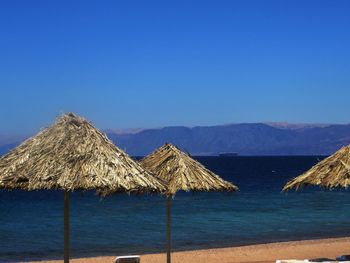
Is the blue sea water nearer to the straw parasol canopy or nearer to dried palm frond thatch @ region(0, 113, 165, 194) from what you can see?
the straw parasol canopy

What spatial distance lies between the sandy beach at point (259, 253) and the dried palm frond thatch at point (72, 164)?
28.3 feet

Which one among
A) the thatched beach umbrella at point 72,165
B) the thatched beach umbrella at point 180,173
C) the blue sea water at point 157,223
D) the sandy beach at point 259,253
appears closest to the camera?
the thatched beach umbrella at point 72,165

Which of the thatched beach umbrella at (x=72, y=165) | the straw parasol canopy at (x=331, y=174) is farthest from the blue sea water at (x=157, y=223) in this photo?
the thatched beach umbrella at (x=72, y=165)

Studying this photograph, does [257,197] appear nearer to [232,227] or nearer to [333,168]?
[232,227]

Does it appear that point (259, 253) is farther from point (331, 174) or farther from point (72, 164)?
point (72, 164)

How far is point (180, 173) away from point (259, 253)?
29.7 feet

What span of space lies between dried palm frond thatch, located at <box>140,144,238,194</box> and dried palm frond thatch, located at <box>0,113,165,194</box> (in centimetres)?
138

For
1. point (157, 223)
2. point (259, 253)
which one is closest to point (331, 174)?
point (259, 253)

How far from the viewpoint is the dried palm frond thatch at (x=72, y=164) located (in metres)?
9.21

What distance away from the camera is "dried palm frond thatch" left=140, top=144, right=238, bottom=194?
1123 cm

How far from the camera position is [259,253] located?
1955 cm

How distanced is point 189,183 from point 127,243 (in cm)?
1212

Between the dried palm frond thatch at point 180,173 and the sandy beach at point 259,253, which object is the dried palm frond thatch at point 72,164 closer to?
the dried palm frond thatch at point 180,173

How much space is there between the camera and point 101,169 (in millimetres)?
9391
